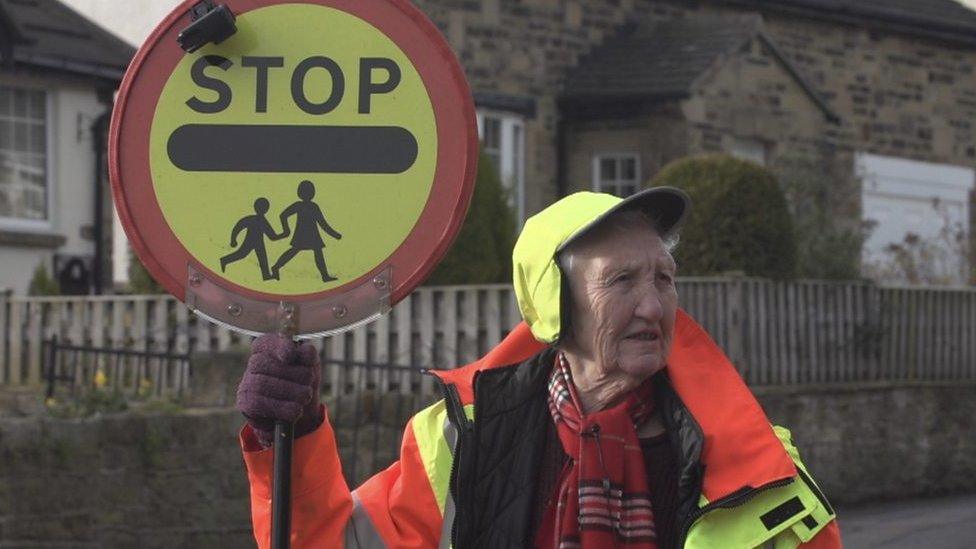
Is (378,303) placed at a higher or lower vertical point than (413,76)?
lower

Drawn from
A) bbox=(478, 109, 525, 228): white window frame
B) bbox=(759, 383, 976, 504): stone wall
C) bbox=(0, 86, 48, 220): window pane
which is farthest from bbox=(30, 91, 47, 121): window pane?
bbox=(759, 383, 976, 504): stone wall

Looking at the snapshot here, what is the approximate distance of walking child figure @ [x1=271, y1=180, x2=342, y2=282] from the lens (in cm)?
354

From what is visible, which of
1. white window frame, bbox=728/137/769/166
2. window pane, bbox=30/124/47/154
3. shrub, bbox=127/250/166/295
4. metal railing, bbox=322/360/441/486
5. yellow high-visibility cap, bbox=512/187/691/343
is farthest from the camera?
white window frame, bbox=728/137/769/166

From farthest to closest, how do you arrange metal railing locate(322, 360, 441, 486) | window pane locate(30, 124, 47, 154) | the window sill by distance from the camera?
window pane locate(30, 124, 47, 154)
the window sill
metal railing locate(322, 360, 441, 486)

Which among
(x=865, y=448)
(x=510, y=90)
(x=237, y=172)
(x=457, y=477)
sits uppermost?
(x=510, y=90)

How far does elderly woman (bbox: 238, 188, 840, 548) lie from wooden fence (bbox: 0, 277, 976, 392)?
24.8 feet

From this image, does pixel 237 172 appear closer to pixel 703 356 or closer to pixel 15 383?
pixel 703 356

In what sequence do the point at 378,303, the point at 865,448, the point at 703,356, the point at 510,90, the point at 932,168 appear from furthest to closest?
the point at 932,168 < the point at 510,90 < the point at 865,448 < the point at 703,356 < the point at 378,303

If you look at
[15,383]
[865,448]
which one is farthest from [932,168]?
[15,383]

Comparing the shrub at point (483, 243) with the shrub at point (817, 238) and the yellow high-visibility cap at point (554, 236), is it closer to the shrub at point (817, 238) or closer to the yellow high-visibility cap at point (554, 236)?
the shrub at point (817, 238)

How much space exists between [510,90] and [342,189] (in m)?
17.7

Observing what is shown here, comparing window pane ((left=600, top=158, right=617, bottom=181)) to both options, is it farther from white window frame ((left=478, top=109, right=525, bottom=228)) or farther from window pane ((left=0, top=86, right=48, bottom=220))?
window pane ((left=0, top=86, right=48, bottom=220))

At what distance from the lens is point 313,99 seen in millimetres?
3586

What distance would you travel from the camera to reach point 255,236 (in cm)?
356
